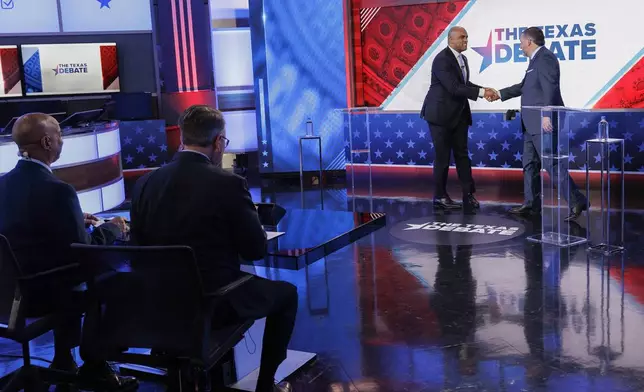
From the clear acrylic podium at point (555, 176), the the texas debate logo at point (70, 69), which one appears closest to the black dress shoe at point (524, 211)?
the clear acrylic podium at point (555, 176)

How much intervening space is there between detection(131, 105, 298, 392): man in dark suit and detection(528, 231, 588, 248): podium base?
3350 mm

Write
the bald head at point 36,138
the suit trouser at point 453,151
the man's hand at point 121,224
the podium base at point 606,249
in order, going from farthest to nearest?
the suit trouser at point 453,151 → the podium base at point 606,249 → the man's hand at point 121,224 → the bald head at point 36,138

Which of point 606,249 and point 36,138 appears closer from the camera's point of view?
point 36,138

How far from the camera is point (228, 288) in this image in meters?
2.54

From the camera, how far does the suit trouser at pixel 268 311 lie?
267 centimetres

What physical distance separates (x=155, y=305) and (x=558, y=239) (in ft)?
12.6

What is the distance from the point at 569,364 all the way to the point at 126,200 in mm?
5660

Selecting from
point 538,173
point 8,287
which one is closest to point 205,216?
point 8,287

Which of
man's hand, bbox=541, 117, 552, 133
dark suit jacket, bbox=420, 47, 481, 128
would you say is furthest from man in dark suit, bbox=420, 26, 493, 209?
man's hand, bbox=541, 117, 552, 133

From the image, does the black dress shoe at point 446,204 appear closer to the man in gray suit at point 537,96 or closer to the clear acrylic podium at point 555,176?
the man in gray suit at point 537,96

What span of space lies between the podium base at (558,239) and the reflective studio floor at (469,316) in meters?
0.10

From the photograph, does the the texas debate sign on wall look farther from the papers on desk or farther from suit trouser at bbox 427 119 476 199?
the papers on desk

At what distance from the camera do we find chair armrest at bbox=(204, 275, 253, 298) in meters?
2.48

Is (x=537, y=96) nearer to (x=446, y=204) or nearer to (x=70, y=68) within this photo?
(x=446, y=204)
